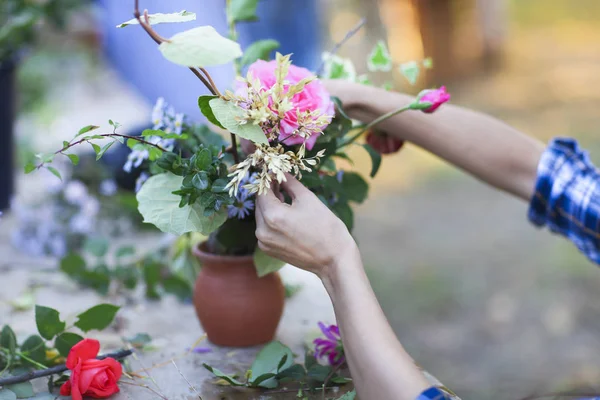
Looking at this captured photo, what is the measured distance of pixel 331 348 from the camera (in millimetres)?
1064

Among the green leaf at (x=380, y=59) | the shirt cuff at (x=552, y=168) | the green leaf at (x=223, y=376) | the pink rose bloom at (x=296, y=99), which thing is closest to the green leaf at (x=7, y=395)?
the green leaf at (x=223, y=376)

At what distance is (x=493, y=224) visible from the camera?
13.2 feet

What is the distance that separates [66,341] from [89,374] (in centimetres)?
11

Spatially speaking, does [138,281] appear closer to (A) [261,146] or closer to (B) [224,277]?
(B) [224,277]

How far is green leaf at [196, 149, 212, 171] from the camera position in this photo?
0.91 m

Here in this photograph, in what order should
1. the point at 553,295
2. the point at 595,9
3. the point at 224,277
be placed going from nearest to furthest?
the point at 224,277 → the point at 553,295 → the point at 595,9

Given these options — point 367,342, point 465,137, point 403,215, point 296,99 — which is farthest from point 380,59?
point 403,215

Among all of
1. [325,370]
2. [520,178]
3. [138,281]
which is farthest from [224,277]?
[520,178]

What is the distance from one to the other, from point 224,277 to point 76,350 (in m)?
0.25

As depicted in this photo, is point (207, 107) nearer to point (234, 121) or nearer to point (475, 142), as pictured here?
point (234, 121)

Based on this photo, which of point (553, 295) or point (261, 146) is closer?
point (261, 146)

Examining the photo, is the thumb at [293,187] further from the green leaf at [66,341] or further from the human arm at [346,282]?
the green leaf at [66,341]

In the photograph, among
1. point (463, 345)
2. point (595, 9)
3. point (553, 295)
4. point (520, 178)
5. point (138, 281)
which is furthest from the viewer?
point (595, 9)

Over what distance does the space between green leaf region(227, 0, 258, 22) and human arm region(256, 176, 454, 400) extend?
41 centimetres
